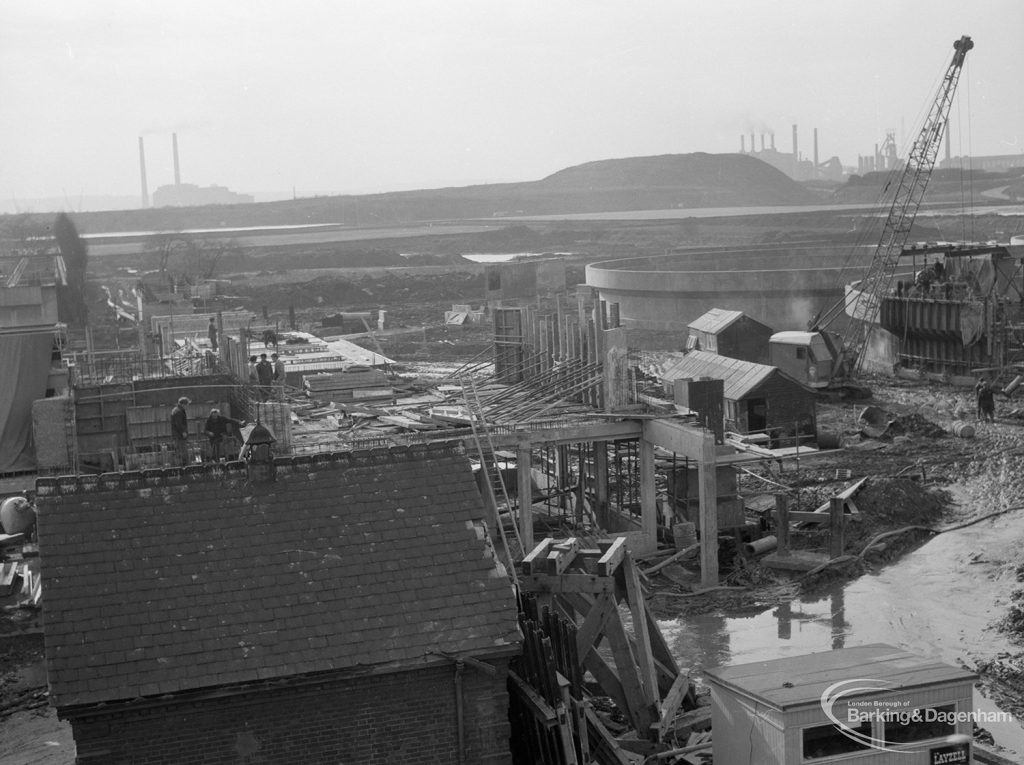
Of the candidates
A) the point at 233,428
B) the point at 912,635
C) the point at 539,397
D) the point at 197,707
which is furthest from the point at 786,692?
the point at 539,397

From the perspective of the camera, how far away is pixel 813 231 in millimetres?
128875

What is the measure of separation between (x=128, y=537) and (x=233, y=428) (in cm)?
1060

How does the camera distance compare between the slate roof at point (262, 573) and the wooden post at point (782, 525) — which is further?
the wooden post at point (782, 525)

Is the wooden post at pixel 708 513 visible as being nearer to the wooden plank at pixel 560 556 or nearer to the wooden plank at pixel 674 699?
the wooden plank at pixel 674 699

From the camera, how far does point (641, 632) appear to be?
14.6m

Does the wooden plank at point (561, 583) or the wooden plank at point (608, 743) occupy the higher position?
the wooden plank at point (561, 583)

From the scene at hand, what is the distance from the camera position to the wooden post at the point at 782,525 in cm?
2412

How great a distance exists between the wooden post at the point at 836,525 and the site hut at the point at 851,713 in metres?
11.9

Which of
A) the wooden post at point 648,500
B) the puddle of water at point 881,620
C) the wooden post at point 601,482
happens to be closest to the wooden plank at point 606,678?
the puddle of water at point 881,620

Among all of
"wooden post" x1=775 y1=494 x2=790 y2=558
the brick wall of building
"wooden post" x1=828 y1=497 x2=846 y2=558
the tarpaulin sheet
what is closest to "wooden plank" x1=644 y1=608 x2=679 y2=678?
the brick wall of building

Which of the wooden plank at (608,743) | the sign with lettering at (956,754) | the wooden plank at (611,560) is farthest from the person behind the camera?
the wooden plank at (611,560)

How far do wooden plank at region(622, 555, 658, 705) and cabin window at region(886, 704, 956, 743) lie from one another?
10.4ft

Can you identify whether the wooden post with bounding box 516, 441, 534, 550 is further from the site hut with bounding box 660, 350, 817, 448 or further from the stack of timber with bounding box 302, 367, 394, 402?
the site hut with bounding box 660, 350, 817, 448

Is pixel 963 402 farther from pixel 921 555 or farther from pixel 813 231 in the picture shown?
pixel 813 231
